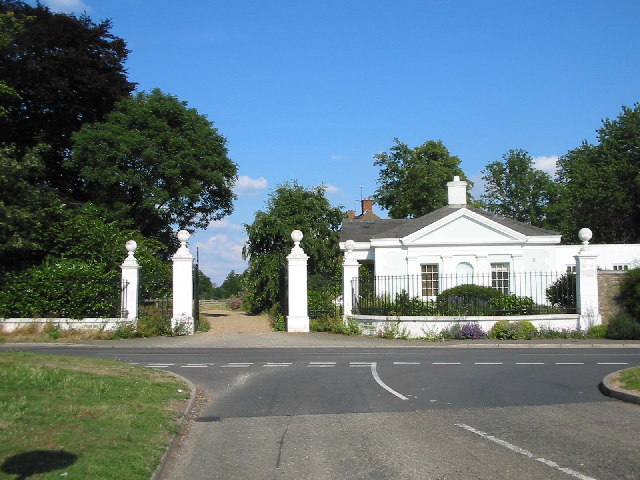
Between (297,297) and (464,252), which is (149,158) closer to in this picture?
(297,297)

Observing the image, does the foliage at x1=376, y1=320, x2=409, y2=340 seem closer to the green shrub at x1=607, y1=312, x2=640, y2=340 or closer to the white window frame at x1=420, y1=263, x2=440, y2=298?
the green shrub at x1=607, y1=312, x2=640, y2=340

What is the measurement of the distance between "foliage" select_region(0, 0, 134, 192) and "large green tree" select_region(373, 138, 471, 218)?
26.9 metres

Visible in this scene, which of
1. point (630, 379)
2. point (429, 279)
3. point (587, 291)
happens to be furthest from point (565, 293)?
point (630, 379)

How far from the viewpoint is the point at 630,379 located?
464 inches

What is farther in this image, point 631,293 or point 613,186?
point 613,186

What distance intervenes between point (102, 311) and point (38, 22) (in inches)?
719

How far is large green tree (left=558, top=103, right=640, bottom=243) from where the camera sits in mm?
50812

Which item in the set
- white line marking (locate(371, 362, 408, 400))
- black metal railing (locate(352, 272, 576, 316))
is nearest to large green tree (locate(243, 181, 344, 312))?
black metal railing (locate(352, 272, 576, 316))

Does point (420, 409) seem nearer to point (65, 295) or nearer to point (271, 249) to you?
point (65, 295)

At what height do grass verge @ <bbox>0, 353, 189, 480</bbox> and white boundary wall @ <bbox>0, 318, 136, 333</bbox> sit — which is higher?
white boundary wall @ <bbox>0, 318, 136, 333</bbox>

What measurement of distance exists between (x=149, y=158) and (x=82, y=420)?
27.2 m

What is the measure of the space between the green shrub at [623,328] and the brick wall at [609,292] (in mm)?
981

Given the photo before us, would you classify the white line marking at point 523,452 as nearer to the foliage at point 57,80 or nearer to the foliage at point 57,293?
the foliage at point 57,293

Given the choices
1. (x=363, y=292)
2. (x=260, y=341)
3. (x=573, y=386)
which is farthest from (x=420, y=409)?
(x=363, y=292)
